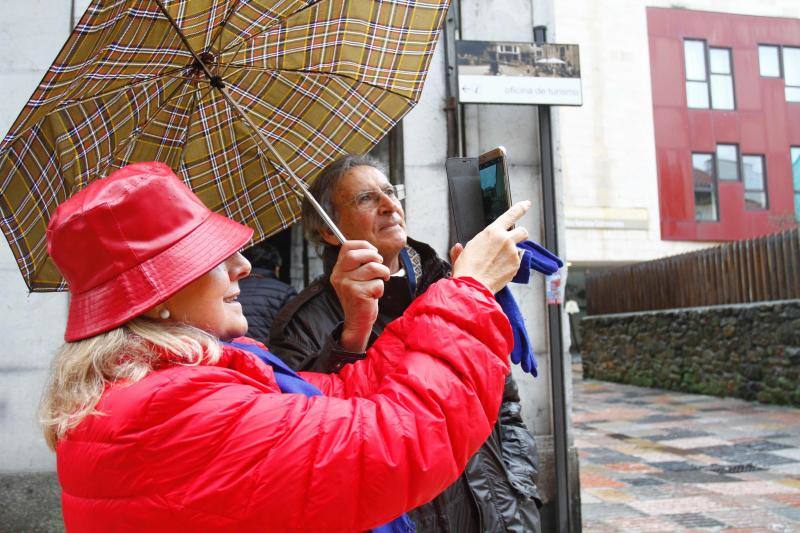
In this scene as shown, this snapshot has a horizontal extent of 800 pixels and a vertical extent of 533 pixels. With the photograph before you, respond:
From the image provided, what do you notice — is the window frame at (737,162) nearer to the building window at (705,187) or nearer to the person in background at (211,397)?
the building window at (705,187)

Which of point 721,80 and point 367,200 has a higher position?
point 721,80

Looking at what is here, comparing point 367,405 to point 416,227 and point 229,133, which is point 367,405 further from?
point 416,227

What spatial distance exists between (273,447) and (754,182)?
24.7 metres

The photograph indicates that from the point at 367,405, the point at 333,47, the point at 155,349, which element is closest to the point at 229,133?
the point at 333,47

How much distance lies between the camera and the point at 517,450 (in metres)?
2.41

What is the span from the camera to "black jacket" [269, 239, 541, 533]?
1.93 meters

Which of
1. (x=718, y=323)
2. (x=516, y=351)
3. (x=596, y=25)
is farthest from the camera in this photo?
(x=596, y=25)

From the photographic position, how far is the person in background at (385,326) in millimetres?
1935

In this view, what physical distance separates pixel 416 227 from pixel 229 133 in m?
2.70

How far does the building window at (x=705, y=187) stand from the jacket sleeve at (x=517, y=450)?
21.7 meters

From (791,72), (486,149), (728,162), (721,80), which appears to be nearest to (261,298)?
(486,149)

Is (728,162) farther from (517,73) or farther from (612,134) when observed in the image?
(517,73)

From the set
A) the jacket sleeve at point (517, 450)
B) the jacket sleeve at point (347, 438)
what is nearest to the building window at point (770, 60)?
the jacket sleeve at point (517, 450)

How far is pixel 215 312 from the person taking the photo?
140 centimetres
